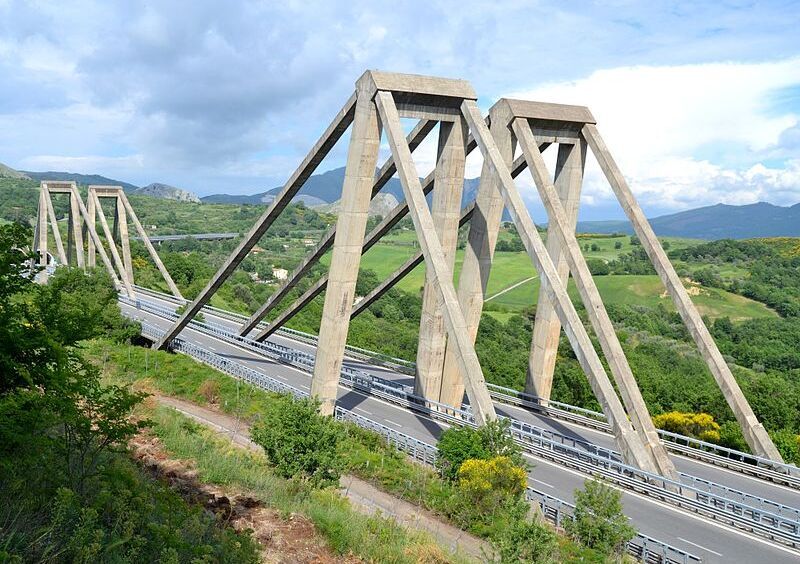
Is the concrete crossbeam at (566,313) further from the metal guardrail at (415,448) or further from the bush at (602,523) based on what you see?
the bush at (602,523)

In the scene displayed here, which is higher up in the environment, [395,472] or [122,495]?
[122,495]

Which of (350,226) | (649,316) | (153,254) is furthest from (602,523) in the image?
(649,316)

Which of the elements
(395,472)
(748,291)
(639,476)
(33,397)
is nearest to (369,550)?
(33,397)

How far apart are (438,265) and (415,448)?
7602 mm

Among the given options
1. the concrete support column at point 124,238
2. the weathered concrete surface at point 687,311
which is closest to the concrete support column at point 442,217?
the weathered concrete surface at point 687,311

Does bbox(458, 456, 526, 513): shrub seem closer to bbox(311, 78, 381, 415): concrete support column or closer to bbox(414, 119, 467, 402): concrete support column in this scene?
bbox(311, 78, 381, 415): concrete support column

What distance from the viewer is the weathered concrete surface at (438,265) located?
888 inches

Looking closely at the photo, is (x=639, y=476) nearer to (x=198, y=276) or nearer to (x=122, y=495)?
(x=122, y=495)

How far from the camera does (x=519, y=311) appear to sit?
106 m

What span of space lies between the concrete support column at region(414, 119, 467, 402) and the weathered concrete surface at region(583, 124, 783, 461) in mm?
7044

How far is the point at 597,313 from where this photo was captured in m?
25.6

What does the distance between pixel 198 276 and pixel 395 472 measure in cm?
7435

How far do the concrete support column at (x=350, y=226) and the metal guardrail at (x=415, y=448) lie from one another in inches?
121

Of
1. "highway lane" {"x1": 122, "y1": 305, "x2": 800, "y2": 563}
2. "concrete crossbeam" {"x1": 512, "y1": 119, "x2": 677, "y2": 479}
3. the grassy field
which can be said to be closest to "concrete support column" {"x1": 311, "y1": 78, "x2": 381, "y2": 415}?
"highway lane" {"x1": 122, "y1": 305, "x2": 800, "y2": 563}
